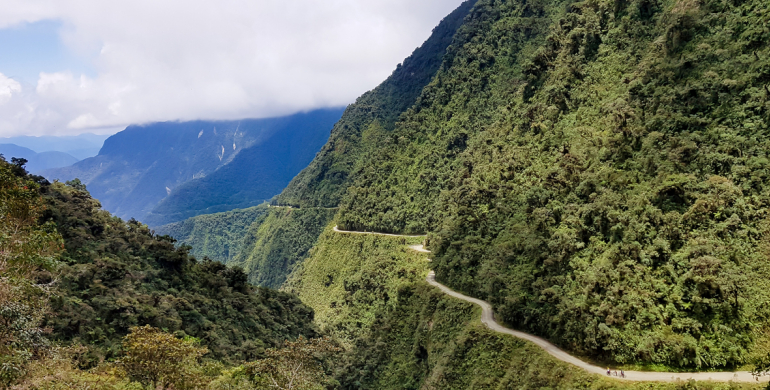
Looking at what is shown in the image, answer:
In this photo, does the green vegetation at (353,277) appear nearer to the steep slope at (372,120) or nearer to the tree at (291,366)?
the steep slope at (372,120)

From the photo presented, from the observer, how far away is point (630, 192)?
42.3 metres

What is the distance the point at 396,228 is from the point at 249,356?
4684cm

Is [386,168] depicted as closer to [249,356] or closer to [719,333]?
[249,356]

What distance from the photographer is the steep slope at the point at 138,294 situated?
36812mm

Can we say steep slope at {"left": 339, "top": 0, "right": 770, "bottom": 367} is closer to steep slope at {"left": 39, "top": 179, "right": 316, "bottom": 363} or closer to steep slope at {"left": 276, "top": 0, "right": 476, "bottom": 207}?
steep slope at {"left": 39, "top": 179, "right": 316, "bottom": 363}

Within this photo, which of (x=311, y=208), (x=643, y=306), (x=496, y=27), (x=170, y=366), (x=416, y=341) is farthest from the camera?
(x=311, y=208)

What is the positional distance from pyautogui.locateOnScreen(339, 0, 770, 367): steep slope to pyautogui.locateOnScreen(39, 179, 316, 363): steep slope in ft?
92.5

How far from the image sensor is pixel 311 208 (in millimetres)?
138625

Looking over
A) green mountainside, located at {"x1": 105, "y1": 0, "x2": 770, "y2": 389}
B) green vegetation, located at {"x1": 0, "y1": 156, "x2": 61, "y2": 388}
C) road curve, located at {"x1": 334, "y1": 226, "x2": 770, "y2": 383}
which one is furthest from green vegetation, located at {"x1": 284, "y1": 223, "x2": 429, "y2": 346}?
green vegetation, located at {"x1": 0, "y1": 156, "x2": 61, "y2": 388}

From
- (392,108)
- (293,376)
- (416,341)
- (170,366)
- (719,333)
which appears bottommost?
(416,341)

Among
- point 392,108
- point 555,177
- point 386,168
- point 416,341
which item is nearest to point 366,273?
point 416,341

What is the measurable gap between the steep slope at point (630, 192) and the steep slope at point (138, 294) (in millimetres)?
28197

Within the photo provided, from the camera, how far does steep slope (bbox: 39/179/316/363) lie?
36.8 m

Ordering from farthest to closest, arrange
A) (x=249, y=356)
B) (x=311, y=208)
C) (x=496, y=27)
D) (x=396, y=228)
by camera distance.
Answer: (x=311, y=208), (x=496, y=27), (x=396, y=228), (x=249, y=356)
